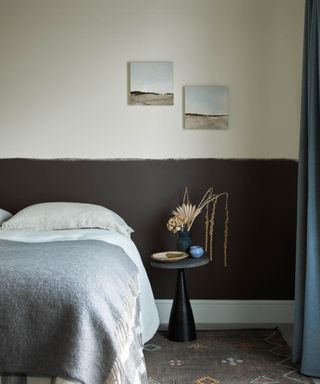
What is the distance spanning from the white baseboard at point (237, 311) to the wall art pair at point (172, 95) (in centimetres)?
126

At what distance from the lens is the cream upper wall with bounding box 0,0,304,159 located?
325 centimetres

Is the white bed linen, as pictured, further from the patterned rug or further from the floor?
the floor

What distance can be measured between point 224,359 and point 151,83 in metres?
1.86

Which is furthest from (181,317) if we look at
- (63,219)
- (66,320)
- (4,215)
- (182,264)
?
(66,320)

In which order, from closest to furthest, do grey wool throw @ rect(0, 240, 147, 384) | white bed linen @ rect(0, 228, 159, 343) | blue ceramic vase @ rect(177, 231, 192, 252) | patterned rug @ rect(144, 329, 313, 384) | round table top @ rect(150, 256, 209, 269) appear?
grey wool throw @ rect(0, 240, 147, 384)
patterned rug @ rect(144, 329, 313, 384)
white bed linen @ rect(0, 228, 159, 343)
round table top @ rect(150, 256, 209, 269)
blue ceramic vase @ rect(177, 231, 192, 252)

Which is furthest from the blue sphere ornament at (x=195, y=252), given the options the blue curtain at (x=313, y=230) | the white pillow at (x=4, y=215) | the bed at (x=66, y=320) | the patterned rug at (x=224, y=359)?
the white pillow at (x=4, y=215)

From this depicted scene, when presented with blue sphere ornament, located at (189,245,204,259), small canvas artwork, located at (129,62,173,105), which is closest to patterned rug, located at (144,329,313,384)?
blue sphere ornament, located at (189,245,204,259)

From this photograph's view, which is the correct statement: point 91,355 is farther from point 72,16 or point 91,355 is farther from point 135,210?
point 72,16

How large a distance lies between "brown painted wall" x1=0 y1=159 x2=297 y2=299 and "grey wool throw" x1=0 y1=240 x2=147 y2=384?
A: 1.59 meters

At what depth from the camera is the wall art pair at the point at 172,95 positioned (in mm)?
3246

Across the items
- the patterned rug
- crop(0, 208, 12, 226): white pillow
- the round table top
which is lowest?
the patterned rug

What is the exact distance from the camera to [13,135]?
3.30 meters

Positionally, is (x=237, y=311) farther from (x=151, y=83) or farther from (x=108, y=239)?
(x=151, y=83)

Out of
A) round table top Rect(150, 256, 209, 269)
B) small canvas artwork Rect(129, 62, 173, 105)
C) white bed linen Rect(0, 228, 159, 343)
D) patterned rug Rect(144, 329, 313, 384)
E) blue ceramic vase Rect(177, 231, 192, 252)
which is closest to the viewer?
patterned rug Rect(144, 329, 313, 384)
